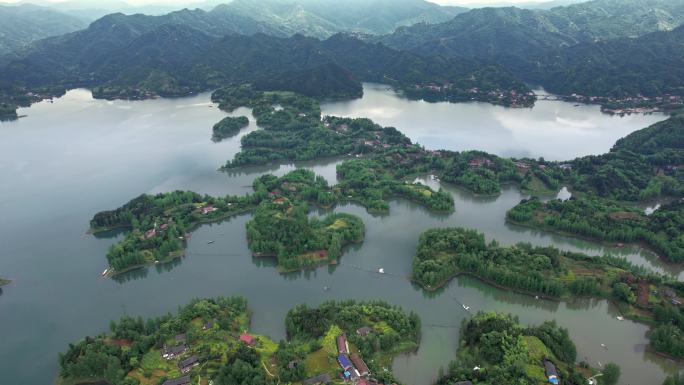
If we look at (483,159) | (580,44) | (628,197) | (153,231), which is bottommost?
(153,231)

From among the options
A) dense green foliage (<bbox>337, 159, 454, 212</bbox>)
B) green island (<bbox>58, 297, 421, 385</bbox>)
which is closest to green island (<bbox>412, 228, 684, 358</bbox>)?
green island (<bbox>58, 297, 421, 385</bbox>)

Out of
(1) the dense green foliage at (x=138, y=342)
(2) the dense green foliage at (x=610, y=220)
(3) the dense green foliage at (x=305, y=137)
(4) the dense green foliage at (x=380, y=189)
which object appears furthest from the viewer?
(3) the dense green foliage at (x=305, y=137)

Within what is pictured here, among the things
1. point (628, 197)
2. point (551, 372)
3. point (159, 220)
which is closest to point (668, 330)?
point (551, 372)

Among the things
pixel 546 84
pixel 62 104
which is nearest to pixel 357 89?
pixel 546 84

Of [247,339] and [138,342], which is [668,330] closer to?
[247,339]

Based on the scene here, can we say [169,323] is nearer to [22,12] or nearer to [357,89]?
[357,89]

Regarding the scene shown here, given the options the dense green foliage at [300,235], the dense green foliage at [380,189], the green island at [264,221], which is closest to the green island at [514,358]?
the dense green foliage at [300,235]

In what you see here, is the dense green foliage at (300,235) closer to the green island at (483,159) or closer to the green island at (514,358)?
the green island at (514,358)
